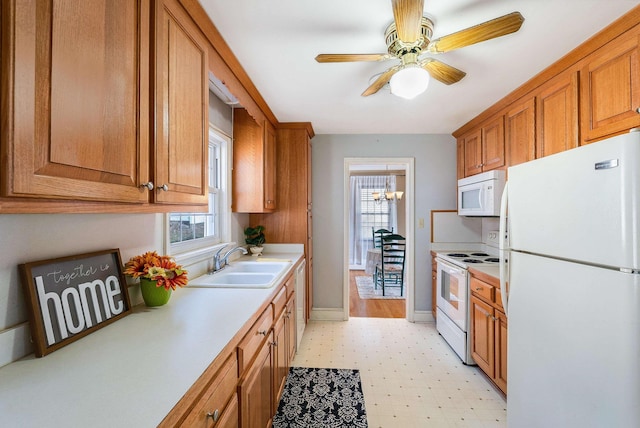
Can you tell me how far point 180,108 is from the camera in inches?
44.5

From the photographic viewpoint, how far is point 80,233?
1.01 meters

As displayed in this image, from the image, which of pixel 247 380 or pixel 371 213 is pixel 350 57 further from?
pixel 371 213

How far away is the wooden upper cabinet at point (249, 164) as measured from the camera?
2557mm

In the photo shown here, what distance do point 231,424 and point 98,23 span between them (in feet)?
4.42

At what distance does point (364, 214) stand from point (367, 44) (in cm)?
512

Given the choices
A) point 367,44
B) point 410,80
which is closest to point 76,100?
point 410,80

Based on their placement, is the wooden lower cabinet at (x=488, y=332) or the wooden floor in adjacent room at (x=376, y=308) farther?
the wooden floor in adjacent room at (x=376, y=308)

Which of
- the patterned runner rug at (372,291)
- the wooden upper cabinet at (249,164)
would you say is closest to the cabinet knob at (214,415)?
the wooden upper cabinet at (249,164)

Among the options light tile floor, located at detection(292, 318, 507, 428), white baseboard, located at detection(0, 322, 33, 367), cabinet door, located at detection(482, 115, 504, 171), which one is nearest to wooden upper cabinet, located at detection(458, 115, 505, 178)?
cabinet door, located at detection(482, 115, 504, 171)

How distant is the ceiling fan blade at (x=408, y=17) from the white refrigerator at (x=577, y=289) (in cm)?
86

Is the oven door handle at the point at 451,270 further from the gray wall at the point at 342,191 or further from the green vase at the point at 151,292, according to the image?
the green vase at the point at 151,292

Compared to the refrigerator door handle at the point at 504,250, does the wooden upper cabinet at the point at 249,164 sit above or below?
above

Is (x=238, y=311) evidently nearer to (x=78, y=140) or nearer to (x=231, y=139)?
(x=78, y=140)

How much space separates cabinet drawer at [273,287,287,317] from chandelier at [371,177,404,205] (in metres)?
4.56
